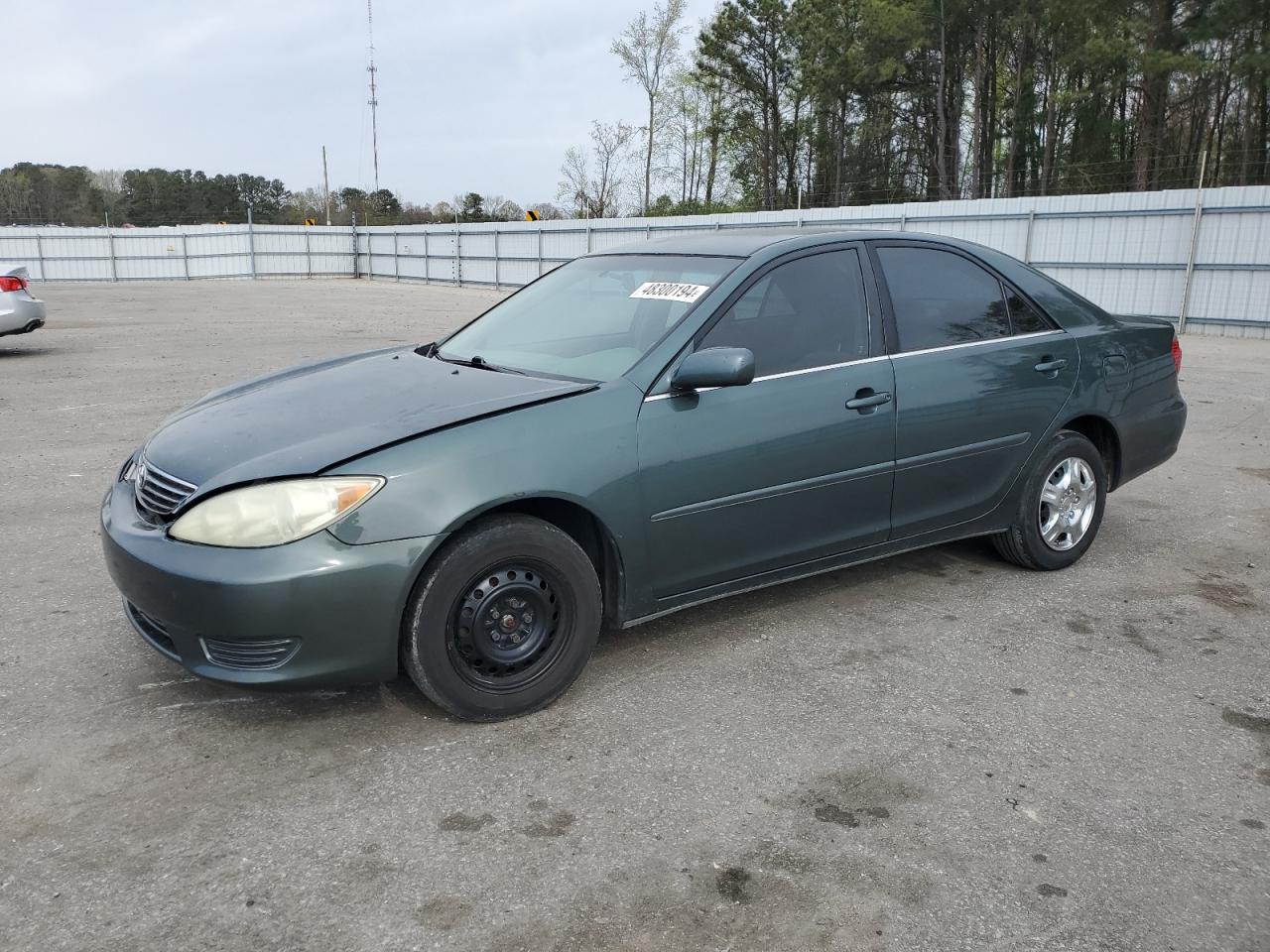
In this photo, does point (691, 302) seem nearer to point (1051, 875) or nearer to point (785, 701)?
point (785, 701)

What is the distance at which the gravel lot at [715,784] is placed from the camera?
7.59 feet

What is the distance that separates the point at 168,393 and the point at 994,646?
28.9ft

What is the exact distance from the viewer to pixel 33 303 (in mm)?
13320

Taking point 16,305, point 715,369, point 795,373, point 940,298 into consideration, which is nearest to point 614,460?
point 715,369

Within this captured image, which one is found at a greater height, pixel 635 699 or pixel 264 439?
pixel 264 439

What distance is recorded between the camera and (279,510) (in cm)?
291

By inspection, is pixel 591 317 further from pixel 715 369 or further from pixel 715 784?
pixel 715 784

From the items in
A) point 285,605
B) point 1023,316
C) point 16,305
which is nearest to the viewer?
point 285,605

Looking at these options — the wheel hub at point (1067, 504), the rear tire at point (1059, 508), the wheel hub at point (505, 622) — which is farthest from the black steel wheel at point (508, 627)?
the wheel hub at point (1067, 504)

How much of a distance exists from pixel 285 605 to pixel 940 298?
116 inches

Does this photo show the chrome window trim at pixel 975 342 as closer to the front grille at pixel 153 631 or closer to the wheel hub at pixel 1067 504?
the wheel hub at pixel 1067 504

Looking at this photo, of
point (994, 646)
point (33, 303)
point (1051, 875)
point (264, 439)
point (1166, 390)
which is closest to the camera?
point (1051, 875)

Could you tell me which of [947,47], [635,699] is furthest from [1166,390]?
[947,47]

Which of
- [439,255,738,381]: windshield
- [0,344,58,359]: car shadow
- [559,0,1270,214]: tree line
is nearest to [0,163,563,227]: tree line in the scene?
[559,0,1270,214]: tree line
